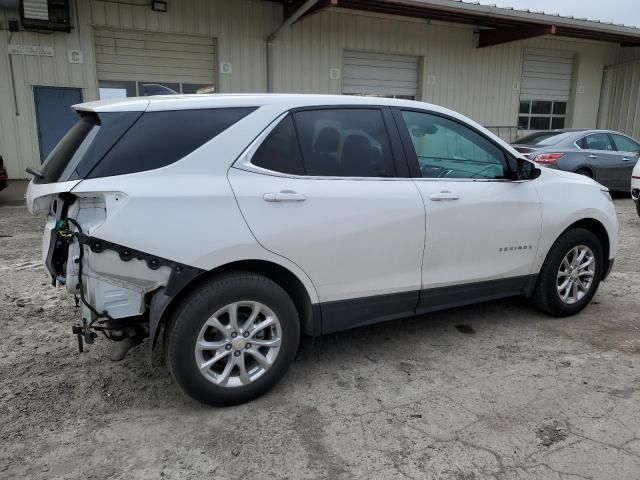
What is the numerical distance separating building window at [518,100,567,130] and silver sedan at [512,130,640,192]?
7.42 metres

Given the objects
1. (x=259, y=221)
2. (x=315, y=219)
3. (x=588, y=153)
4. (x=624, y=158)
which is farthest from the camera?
(x=624, y=158)

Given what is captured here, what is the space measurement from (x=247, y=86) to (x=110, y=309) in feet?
39.7

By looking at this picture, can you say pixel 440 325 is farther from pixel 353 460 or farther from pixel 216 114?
pixel 216 114

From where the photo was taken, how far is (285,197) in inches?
121

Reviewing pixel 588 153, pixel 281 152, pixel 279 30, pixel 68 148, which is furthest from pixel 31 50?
pixel 588 153

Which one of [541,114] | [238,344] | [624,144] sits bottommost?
[238,344]

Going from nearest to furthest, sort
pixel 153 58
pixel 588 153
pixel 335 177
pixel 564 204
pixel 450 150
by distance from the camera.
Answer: pixel 335 177
pixel 450 150
pixel 564 204
pixel 588 153
pixel 153 58

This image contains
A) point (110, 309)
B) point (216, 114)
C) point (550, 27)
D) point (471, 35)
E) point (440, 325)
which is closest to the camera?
point (110, 309)

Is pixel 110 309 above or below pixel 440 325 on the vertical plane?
above

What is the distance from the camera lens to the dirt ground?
8.54 feet

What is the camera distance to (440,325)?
4355mm

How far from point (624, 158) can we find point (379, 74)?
7.35 metres

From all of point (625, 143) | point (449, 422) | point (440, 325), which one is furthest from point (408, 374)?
point (625, 143)

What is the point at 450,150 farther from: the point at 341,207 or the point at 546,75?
the point at 546,75
